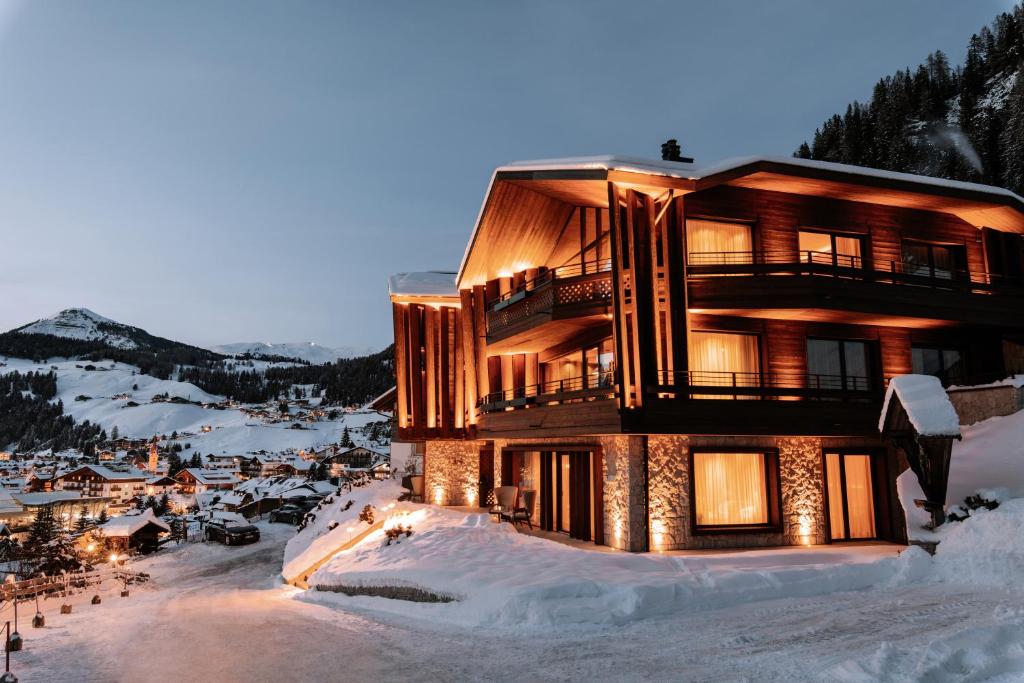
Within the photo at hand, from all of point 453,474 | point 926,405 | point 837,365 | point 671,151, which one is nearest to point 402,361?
point 453,474

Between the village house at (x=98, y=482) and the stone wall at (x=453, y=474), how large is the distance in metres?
101

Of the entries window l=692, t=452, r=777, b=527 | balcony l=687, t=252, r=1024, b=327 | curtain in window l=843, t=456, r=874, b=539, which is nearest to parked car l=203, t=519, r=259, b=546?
window l=692, t=452, r=777, b=527

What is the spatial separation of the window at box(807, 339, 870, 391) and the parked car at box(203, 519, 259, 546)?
40348 millimetres

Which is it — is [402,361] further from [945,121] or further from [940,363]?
[945,121]

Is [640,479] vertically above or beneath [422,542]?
→ above

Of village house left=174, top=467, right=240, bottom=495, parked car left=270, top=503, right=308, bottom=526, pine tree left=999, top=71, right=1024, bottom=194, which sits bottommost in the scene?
village house left=174, top=467, right=240, bottom=495

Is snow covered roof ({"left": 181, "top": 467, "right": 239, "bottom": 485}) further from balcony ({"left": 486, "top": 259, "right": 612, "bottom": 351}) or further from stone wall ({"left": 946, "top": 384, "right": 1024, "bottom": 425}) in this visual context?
stone wall ({"left": 946, "top": 384, "right": 1024, "bottom": 425})

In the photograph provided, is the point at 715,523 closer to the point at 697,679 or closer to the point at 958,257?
the point at 697,679

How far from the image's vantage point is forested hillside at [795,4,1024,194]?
6125 cm

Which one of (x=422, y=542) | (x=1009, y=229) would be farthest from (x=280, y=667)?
(x=1009, y=229)

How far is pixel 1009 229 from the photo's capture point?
71.5 ft

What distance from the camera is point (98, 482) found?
110m

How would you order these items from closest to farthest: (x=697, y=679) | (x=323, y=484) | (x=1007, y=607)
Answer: (x=697, y=679)
(x=1007, y=607)
(x=323, y=484)

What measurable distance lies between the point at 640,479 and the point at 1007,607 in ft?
24.5
